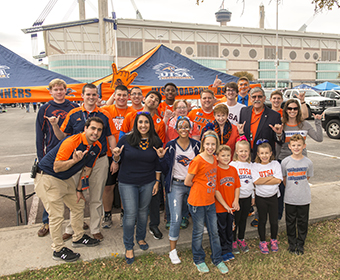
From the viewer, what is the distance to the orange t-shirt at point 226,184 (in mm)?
3354

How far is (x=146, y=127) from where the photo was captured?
3324mm

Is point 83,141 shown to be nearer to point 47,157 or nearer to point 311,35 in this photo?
point 47,157

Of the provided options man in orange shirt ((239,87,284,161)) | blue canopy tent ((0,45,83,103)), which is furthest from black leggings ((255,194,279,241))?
blue canopy tent ((0,45,83,103))

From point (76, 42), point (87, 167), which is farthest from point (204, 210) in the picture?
point (76, 42)

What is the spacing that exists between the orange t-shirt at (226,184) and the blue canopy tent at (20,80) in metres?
4.52

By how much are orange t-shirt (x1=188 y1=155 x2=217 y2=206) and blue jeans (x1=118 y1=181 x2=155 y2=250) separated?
2.04ft

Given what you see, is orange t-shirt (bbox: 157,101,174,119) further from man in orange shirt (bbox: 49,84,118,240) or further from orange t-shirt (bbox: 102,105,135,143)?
man in orange shirt (bbox: 49,84,118,240)

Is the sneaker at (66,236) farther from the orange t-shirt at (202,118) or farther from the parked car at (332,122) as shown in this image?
the parked car at (332,122)

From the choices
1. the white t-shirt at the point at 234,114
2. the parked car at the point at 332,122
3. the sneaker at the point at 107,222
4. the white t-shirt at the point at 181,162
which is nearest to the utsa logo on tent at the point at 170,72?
the white t-shirt at the point at 234,114

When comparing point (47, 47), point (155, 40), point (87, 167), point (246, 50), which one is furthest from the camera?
point (47, 47)

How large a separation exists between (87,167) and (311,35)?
109343mm

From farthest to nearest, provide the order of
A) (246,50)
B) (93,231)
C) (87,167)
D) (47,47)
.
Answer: (47,47) < (246,50) < (93,231) < (87,167)

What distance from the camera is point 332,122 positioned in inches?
466

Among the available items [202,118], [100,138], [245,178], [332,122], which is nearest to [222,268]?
[245,178]
